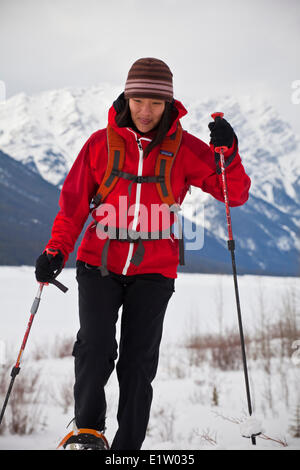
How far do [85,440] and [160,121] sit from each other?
2.12 m

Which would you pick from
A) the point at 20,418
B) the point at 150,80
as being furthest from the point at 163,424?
the point at 150,80

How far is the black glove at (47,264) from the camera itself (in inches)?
125

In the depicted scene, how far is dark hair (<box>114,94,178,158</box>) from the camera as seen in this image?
10.3ft

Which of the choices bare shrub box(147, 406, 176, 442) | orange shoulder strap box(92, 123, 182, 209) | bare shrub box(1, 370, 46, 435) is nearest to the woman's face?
orange shoulder strap box(92, 123, 182, 209)

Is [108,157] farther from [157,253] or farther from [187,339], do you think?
[187,339]

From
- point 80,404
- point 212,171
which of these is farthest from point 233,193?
point 80,404

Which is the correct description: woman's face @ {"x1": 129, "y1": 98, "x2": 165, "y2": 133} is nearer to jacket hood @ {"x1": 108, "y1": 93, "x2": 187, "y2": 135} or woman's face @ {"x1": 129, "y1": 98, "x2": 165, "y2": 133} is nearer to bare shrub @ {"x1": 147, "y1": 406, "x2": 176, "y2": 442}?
jacket hood @ {"x1": 108, "y1": 93, "x2": 187, "y2": 135}

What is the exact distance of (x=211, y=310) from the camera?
136 ft

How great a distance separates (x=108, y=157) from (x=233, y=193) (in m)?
0.97

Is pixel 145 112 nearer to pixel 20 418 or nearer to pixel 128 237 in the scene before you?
pixel 128 237

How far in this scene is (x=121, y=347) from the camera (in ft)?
10.1

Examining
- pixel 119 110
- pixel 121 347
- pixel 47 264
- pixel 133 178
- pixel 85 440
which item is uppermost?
pixel 119 110

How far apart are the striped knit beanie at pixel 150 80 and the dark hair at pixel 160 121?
0.20ft

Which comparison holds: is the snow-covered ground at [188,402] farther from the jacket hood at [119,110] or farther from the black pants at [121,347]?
the jacket hood at [119,110]
